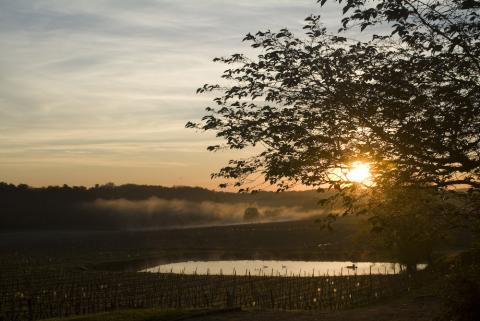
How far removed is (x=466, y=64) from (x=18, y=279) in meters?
54.4

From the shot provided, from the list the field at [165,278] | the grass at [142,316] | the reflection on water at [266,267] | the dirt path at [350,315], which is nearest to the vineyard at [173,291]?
the field at [165,278]

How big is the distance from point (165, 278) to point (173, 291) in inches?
375

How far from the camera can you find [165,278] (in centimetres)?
5638

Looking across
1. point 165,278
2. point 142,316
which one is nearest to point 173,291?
point 165,278

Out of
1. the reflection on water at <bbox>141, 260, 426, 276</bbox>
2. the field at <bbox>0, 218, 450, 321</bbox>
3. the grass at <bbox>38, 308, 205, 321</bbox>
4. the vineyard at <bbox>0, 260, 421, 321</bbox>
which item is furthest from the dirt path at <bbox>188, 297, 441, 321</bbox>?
the reflection on water at <bbox>141, 260, 426, 276</bbox>

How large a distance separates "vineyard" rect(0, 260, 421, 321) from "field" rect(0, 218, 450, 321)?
10 centimetres

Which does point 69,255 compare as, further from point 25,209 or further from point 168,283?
point 25,209

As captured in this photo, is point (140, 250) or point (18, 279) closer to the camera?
point (18, 279)

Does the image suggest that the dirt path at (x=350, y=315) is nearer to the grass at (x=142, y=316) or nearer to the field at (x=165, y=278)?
the grass at (x=142, y=316)

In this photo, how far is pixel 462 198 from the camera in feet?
51.4

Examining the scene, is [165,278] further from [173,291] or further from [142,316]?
[142,316]

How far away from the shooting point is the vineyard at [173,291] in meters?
35.9

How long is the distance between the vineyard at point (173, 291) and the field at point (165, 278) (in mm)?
101

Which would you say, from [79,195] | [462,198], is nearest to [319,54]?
[462,198]
